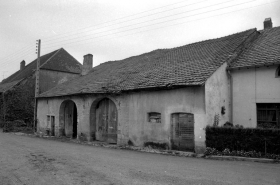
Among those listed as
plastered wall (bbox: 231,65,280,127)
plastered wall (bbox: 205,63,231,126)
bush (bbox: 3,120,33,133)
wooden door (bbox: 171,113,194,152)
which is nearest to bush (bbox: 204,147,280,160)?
wooden door (bbox: 171,113,194,152)

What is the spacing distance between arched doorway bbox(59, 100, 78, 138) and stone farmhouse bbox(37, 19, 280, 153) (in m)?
4.82

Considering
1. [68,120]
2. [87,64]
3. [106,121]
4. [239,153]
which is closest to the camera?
[239,153]

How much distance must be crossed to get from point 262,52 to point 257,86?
2038mm

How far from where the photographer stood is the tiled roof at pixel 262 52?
1151 cm

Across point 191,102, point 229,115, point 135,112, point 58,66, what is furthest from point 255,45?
point 58,66

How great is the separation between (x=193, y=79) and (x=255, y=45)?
5467mm

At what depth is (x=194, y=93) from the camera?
1118 centimetres

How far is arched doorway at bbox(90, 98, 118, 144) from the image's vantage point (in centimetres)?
1609

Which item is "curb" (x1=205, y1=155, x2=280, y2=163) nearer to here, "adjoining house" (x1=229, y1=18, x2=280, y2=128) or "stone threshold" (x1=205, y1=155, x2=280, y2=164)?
"stone threshold" (x1=205, y1=155, x2=280, y2=164)

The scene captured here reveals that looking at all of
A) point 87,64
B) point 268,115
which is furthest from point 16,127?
point 268,115

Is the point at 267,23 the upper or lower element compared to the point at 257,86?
upper

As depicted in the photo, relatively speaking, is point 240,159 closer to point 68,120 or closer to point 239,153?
point 239,153

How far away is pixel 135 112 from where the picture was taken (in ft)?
45.1

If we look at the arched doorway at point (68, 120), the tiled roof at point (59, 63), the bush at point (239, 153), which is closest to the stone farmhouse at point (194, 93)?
the bush at point (239, 153)
